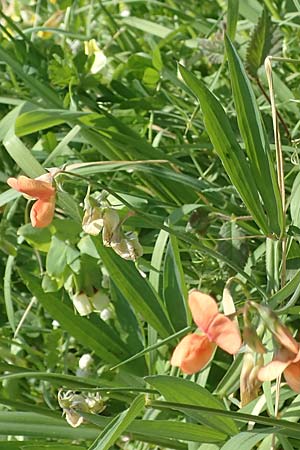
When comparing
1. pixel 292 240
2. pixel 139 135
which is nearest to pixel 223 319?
pixel 292 240

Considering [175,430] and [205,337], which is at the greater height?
[205,337]

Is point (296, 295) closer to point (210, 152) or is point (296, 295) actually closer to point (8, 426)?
point (8, 426)

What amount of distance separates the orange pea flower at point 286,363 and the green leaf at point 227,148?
1.08ft

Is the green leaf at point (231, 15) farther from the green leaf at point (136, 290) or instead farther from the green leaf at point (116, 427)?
the green leaf at point (116, 427)

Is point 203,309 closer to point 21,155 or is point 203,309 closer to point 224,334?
point 224,334

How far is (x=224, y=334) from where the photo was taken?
2.38 ft

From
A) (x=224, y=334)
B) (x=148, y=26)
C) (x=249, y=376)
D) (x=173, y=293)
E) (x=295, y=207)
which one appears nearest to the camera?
(x=224, y=334)

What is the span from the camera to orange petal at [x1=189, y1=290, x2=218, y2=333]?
0.73 meters

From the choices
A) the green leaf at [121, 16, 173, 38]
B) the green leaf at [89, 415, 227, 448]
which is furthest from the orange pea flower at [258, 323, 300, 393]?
the green leaf at [121, 16, 173, 38]

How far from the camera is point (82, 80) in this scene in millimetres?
1680

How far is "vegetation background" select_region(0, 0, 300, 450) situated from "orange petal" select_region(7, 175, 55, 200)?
0.06m

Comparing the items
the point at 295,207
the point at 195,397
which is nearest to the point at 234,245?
the point at 295,207

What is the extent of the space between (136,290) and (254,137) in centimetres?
33

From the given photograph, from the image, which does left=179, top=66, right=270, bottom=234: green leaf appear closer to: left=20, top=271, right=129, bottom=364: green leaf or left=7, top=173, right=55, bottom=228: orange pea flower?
left=7, top=173, right=55, bottom=228: orange pea flower
